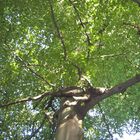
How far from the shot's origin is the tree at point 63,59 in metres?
6.46

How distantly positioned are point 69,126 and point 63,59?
4.45ft

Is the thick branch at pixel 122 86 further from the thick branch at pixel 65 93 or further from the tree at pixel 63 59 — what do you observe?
the thick branch at pixel 65 93

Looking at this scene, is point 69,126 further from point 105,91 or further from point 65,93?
point 105,91

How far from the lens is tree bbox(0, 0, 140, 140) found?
21.2ft

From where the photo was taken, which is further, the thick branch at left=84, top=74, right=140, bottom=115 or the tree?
the thick branch at left=84, top=74, right=140, bottom=115

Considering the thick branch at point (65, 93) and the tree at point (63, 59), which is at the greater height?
the tree at point (63, 59)

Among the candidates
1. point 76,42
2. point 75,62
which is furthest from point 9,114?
point 75,62

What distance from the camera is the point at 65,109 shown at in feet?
21.9

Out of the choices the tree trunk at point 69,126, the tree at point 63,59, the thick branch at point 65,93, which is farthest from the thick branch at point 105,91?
the tree trunk at point 69,126

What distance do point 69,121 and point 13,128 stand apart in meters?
2.99

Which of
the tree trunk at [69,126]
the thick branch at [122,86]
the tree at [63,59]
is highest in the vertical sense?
the tree at [63,59]

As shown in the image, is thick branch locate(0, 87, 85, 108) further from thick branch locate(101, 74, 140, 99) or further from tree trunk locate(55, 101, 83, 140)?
thick branch locate(101, 74, 140, 99)

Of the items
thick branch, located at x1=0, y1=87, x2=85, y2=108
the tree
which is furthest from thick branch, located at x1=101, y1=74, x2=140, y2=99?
thick branch, located at x1=0, y1=87, x2=85, y2=108

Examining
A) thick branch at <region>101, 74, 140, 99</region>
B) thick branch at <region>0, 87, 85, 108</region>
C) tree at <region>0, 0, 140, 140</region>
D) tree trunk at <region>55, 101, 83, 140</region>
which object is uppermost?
tree at <region>0, 0, 140, 140</region>
